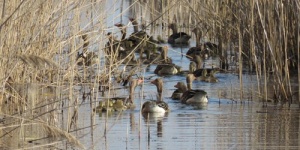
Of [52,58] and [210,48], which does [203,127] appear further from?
[210,48]

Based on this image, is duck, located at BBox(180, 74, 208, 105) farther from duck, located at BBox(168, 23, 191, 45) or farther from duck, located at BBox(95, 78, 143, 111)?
duck, located at BBox(168, 23, 191, 45)

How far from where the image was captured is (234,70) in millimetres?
14266

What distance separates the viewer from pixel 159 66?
48.2ft

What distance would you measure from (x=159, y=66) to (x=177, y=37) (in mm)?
4695

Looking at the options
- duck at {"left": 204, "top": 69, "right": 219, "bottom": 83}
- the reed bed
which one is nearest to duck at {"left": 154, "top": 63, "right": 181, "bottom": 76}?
duck at {"left": 204, "top": 69, "right": 219, "bottom": 83}

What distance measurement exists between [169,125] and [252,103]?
6.40 feet

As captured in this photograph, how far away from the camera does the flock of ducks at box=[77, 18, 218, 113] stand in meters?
10.2

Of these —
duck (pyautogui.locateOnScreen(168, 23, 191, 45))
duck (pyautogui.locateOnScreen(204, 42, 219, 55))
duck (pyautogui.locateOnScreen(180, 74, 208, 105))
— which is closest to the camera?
duck (pyautogui.locateOnScreen(180, 74, 208, 105))

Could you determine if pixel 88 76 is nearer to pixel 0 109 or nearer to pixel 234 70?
pixel 0 109

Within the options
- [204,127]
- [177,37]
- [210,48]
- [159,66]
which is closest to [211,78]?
[159,66]

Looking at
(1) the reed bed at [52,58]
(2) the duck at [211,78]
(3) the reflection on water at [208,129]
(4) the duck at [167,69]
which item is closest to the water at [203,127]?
(3) the reflection on water at [208,129]

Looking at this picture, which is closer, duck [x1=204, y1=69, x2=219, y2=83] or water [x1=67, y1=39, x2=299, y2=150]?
water [x1=67, y1=39, x2=299, y2=150]

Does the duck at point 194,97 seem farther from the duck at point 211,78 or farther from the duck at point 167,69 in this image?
the duck at point 167,69

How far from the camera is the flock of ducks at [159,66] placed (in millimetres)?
10227
